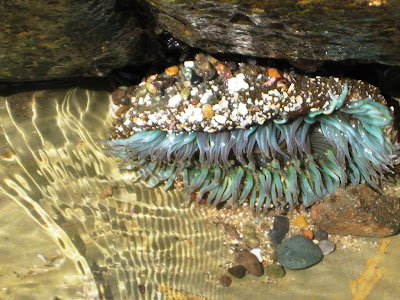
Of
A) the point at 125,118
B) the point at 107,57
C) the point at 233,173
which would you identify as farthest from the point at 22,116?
the point at 233,173

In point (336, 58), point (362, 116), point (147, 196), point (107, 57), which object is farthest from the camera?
point (147, 196)

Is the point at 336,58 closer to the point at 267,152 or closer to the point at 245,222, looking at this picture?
the point at 267,152

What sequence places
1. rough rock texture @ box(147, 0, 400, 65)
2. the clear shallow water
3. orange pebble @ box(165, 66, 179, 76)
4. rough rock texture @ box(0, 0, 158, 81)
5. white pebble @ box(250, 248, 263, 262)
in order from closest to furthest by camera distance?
1. rough rock texture @ box(147, 0, 400, 65)
2. rough rock texture @ box(0, 0, 158, 81)
3. orange pebble @ box(165, 66, 179, 76)
4. the clear shallow water
5. white pebble @ box(250, 248, 263, 262)

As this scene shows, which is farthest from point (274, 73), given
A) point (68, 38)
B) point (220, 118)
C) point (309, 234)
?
point (309, 234)

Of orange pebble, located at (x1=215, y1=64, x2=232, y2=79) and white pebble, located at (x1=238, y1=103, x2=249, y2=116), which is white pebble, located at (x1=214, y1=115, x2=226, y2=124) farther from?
orange pebble, located at (x1=215, y1=64, x2=232, y2=79)

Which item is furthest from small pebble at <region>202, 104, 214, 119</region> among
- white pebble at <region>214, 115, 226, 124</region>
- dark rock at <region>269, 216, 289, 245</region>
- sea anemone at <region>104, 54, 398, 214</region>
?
dark rock at <region>269, 216, 289, 245</region>

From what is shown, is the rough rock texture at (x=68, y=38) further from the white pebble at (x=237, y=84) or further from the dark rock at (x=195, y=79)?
the white pebble at (x=237, y=84)

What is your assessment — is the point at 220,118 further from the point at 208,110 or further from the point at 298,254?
the point at 298,254

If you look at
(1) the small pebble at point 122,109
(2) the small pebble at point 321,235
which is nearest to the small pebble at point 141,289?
(1) the small pebble at point 122,109
